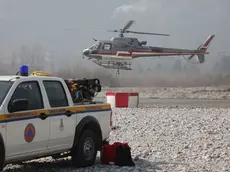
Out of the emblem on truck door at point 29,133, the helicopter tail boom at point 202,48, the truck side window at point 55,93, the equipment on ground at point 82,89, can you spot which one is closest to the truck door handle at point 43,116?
the emblem on truck door at point 29,133

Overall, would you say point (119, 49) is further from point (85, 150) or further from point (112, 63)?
point (85, 150)

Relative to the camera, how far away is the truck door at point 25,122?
9.93 m

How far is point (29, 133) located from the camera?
1038cm

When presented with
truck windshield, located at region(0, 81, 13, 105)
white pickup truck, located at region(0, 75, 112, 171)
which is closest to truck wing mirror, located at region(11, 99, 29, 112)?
white pickup truck, located at region(0, 75, 112, 171)

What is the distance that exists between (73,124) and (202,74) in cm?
6590

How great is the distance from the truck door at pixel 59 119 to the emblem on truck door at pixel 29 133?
0.63 meters

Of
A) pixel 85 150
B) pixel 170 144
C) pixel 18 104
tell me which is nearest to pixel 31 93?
pixel 18 104

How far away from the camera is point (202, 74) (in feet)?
251

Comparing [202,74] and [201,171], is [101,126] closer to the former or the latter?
[201,171]

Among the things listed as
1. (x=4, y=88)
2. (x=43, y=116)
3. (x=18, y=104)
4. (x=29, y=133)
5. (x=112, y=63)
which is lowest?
(x=29, y=133)

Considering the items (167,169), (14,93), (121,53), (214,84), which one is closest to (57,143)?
(14,93)

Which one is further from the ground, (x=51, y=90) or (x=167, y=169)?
Result: (x=51, y=90)

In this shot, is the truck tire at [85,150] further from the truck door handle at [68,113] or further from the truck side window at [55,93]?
the truck side window at [55,93]

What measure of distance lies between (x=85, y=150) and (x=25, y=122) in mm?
2427
